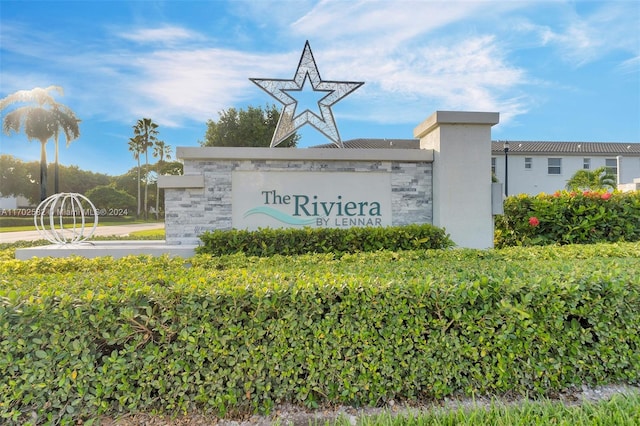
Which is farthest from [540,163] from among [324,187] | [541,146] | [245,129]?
[324,187]

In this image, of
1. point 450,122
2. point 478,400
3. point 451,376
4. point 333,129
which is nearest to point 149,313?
point 451,376

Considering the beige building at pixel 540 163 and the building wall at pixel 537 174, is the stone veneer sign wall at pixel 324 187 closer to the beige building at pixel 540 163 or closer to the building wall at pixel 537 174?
the beige building at pixel 540 163

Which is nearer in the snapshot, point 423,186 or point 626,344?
point 626,344

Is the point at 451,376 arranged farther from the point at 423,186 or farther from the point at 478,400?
the point at 423,186

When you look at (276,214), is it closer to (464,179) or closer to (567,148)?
(464,179)

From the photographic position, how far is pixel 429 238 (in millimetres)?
5738

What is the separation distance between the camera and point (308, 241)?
5.47 metres

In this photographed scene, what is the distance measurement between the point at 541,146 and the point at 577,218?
24.1 meters

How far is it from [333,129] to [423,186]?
2.18 m

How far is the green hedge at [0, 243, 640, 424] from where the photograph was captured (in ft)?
7.34

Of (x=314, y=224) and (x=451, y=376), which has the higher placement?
(x=314, y=224)

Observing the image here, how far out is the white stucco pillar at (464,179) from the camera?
6.40 m

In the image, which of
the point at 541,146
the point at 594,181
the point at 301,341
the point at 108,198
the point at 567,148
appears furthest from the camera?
the point at 108,198

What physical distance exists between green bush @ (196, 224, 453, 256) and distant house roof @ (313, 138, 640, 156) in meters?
19.4
